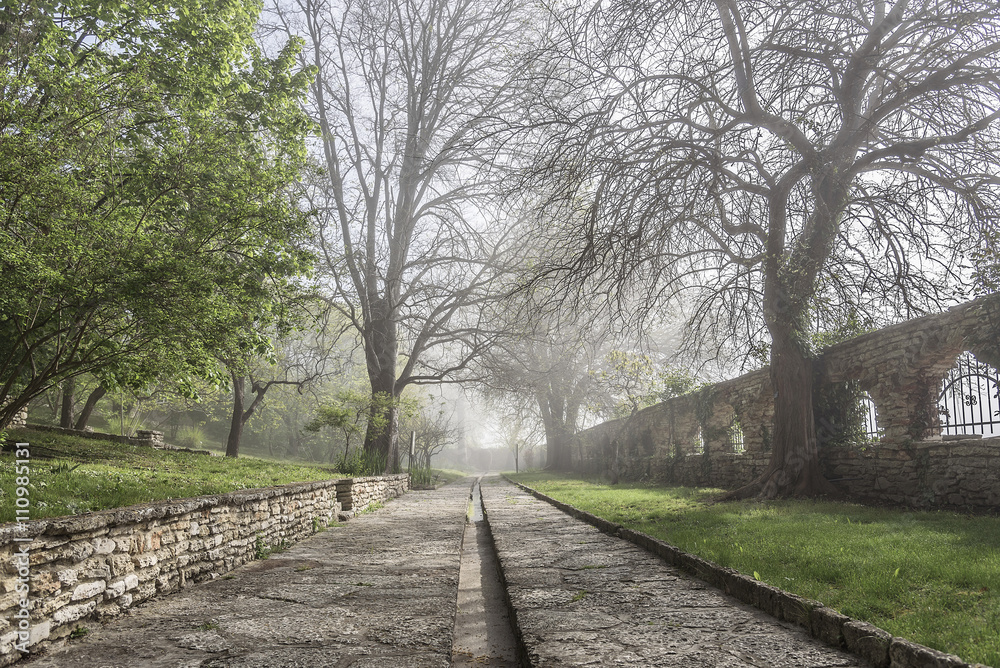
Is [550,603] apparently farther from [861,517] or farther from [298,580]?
[861,517]

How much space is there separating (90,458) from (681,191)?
1050 centimetres

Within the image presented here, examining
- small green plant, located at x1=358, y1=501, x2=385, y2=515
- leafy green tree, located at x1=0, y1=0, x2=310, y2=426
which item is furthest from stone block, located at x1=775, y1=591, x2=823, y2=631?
small green plant, located at x1=358, y1=501, x2=385, y2=515

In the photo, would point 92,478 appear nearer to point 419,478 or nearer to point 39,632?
point 39,632

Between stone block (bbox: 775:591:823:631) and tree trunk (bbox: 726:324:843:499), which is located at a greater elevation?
tree trunk (bbox: 726:324:843:499)

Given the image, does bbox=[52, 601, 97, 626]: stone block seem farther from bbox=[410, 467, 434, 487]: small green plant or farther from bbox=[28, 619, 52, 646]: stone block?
bbox=[410, 467, 434, 487]: small green plant

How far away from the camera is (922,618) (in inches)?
123

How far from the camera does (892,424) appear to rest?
8844 mm

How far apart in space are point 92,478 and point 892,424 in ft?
36.2

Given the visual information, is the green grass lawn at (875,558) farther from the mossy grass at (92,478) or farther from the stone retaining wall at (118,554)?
the mossy grass at (92,478)

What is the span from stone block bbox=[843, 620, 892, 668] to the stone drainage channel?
178 cm

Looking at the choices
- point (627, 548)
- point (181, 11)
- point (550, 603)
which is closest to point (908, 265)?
point (627, 548)

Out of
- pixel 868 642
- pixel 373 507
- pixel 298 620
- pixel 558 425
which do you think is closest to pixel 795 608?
pixel 868 642

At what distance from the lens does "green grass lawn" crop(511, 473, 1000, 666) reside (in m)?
3.05

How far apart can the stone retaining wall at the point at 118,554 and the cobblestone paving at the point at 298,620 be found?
0.46 feet
